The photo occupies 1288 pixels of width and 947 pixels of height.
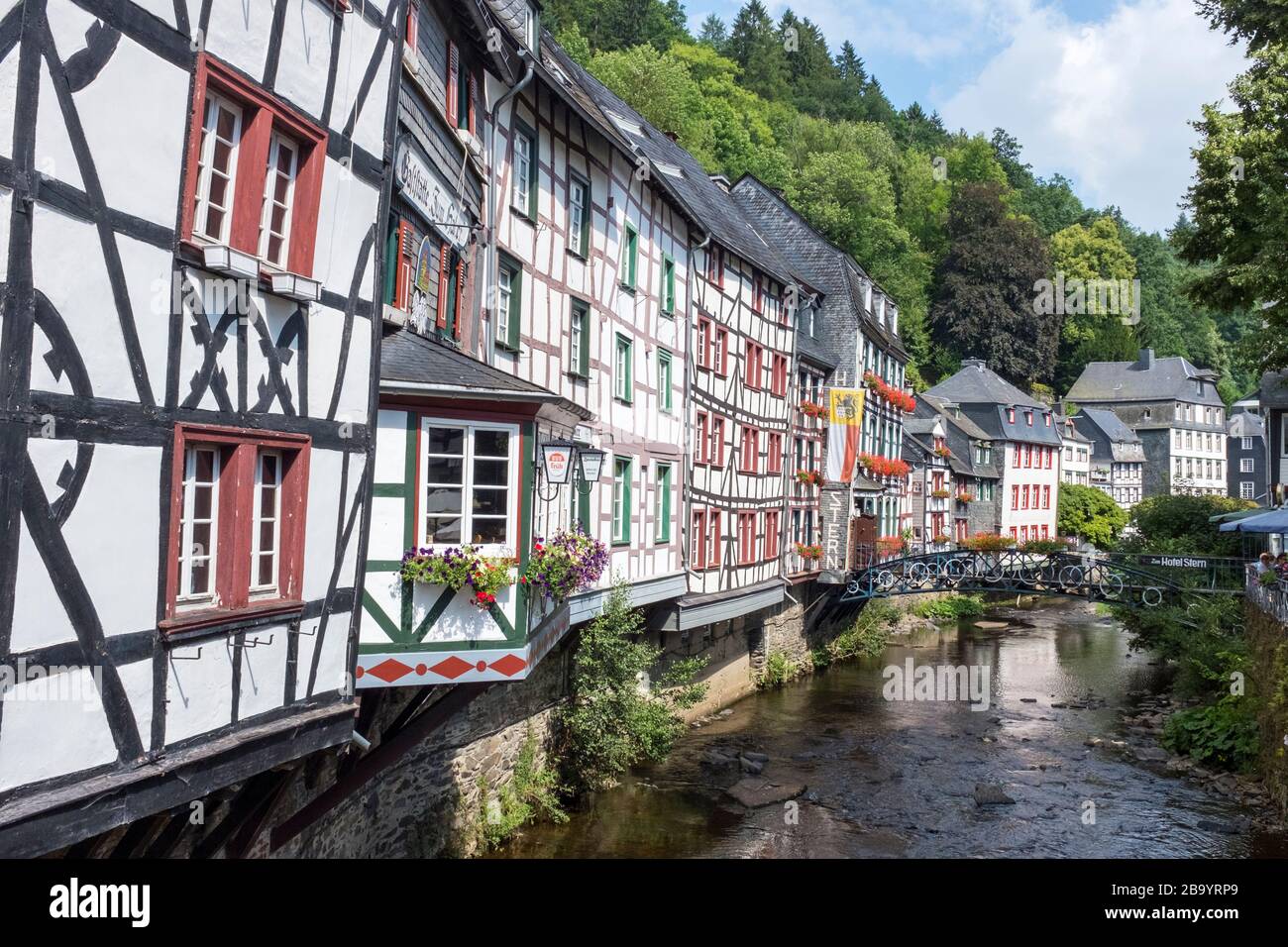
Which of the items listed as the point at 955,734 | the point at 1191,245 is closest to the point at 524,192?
the point at 1191,245

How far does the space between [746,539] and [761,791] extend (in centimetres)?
797

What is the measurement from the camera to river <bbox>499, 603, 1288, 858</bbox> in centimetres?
1708

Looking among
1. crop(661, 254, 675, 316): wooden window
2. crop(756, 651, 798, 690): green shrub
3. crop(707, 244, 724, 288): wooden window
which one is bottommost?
crop(756, 651, 798, 690): green shrub

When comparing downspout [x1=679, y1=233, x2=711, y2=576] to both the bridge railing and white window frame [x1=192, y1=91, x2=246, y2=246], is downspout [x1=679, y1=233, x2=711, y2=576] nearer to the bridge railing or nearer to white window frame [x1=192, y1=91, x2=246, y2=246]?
the bridge railing

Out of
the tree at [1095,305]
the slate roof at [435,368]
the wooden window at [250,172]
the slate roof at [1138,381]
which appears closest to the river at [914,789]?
the slate roof at [435,368]

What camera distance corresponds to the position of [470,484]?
34.1ft

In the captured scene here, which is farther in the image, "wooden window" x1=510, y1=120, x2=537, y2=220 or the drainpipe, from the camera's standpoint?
"wooden window" x1=510, y1=120, x2=537, y2=220

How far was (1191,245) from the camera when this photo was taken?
19.5 metres

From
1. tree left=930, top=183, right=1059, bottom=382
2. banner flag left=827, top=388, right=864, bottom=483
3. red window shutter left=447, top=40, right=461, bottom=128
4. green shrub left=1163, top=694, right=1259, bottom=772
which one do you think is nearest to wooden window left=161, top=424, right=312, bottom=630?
red window shutter left=447, top=40, right=461, bottom=128

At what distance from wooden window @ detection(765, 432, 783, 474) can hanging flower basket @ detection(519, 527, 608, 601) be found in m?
16.1

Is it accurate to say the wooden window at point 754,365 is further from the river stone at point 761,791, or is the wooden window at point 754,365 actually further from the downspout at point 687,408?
the river stone at point 761,791

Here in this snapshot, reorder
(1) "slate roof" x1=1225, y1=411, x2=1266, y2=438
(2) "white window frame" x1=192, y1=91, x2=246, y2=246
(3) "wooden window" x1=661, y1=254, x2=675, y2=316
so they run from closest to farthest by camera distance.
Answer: (2) "white window frame" x1=192, y1=91, x2=246, y2=246, (3) "wooden window" x1=661, y1=254, x2=675, y2=316, (1) "slate roof" x1=1225, y1=411, x2=1266, y2=438
